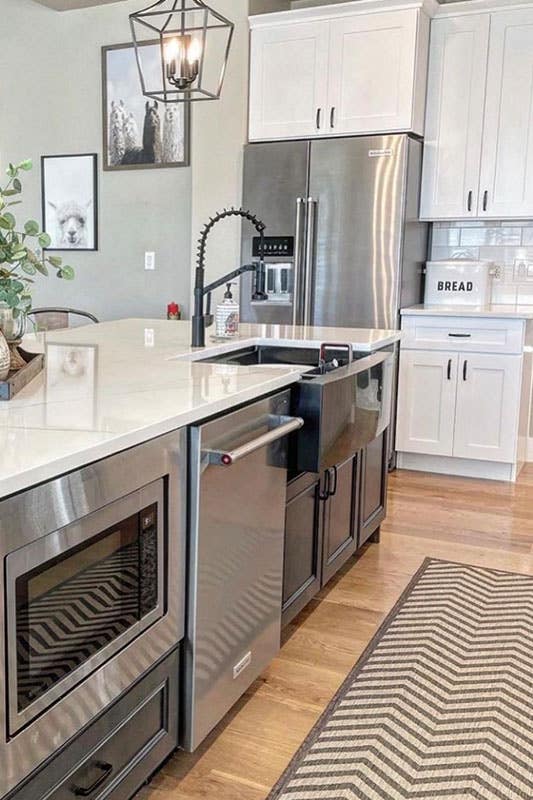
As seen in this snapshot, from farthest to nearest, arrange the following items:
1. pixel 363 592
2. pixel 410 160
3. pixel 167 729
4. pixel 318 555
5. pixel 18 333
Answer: pixel 410 160, pixel 363 592, pixel 318 555, pixel 18 333, pixel 167 729

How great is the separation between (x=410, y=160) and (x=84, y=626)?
135 inches

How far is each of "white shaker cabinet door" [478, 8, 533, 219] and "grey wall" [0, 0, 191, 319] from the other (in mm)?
1806

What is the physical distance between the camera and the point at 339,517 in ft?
8.64

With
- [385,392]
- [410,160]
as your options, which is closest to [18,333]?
[385,392]

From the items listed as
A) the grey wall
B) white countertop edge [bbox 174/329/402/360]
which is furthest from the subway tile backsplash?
white countertop edge [bbox 174/329/402/360]

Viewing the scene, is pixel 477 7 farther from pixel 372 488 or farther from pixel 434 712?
pixel 434 712

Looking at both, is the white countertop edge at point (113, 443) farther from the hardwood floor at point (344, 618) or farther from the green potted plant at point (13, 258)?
the hardwood floor at point (344, 618)

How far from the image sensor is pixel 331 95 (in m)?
4.24

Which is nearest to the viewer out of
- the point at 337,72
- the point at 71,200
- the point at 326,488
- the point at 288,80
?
the point at 326,488

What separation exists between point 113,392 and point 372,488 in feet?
5.13

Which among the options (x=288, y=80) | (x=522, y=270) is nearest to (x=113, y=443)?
(x=288, y=80)

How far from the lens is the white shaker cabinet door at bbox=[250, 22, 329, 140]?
4258 millimetres

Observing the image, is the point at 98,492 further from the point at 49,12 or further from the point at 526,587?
the point at 49,12

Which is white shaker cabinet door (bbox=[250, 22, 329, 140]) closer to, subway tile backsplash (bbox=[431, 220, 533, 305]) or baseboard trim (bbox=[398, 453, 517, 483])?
subway tile backsplash (bbox=[431, 220, 533, 305])
